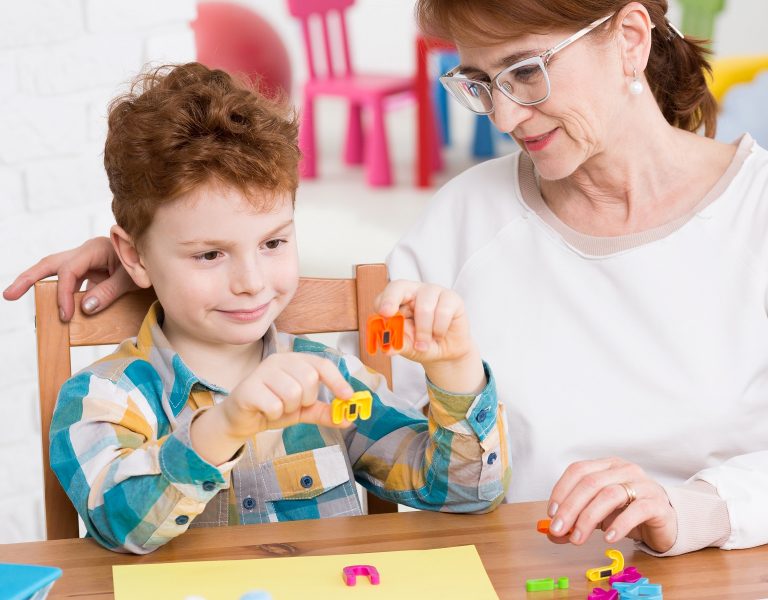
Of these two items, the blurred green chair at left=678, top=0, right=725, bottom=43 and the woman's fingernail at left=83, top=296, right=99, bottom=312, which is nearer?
the woman's fingernail at left=83, top=296, right=99, bottom=312

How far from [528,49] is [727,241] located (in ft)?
1.20

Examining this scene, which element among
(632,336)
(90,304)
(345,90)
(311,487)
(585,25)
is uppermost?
(585,25)

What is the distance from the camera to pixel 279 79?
5.46 meters

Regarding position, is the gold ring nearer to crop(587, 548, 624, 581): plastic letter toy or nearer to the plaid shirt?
crop(587, 548, 624, 581): plastic letter toy

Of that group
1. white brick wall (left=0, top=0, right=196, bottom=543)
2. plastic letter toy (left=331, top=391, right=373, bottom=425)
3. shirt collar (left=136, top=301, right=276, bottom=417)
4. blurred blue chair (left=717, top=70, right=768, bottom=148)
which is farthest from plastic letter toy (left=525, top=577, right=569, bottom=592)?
blurred blue chair (left=717, top=70, right=768, bottom=148)

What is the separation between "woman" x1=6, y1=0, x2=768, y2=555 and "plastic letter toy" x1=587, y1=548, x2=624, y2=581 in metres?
0.30

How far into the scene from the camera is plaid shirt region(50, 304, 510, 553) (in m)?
1.12

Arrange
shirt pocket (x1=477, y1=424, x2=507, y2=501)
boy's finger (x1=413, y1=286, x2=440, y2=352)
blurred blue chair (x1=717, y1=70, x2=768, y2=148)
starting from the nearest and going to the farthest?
boy's finger (x1=413, y1=286, x2=440, y2=352) < shirt pocket (x1=477, y1=424, x2=507, y2=501) < blurred blue chair (x1=717, y1=70, x2=768, y2=148)

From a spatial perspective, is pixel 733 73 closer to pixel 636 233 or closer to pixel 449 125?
pixel 636 233

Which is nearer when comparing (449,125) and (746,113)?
(746,113)

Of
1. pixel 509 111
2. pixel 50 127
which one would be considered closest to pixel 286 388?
pixel 509 111

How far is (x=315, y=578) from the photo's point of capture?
107 cm

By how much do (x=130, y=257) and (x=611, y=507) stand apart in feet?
2.13

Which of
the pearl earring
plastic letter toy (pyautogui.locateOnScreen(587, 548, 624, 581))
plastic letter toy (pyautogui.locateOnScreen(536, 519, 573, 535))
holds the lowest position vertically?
plastic letter toy (pyautogui.locateOnScreen(587, 548, 624, 581))
